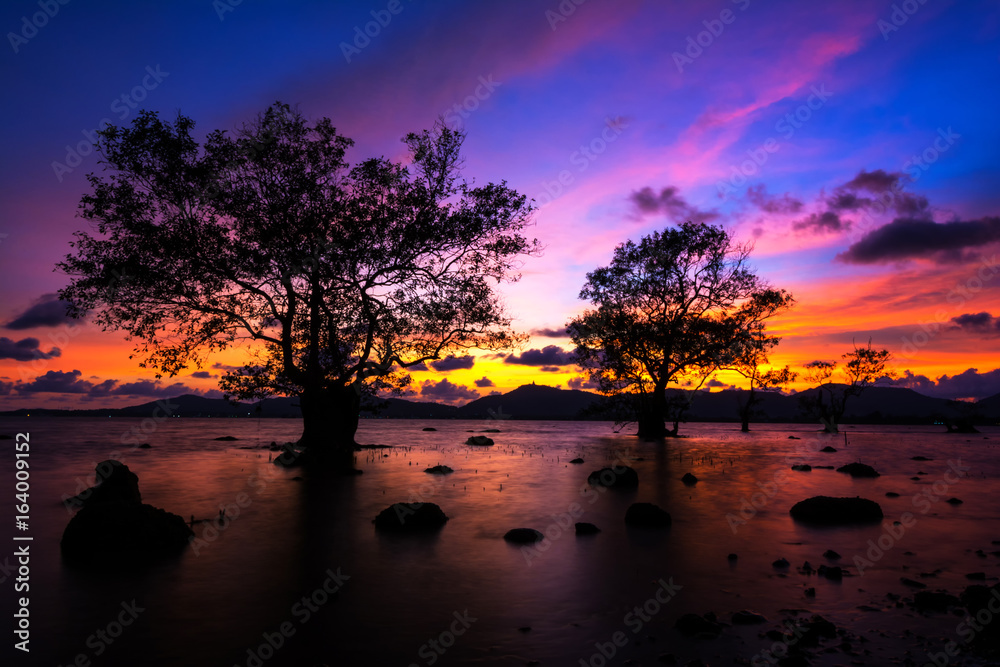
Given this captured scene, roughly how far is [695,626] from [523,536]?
692 centimetres

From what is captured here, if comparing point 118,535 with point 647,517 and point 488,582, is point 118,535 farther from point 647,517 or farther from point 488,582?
point 647,517

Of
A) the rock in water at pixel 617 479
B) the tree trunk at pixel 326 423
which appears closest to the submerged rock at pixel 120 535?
the rock in water at pixel 617 479

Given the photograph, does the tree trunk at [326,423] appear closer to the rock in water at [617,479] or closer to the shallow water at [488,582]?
the shallow water at [488,582]

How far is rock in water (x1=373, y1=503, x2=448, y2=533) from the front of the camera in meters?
15.2

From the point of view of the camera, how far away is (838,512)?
15.9 meters

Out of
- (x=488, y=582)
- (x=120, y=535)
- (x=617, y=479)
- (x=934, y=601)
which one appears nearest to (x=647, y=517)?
(x=488, y=582)

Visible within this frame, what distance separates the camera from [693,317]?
5197 cm

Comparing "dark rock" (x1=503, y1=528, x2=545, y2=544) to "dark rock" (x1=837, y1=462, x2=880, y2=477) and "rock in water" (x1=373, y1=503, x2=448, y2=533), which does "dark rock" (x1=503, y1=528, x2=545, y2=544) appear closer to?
"rock in water" (x1=373, y1=503, x2=448, y2=533)

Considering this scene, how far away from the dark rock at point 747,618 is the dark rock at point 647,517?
24.1 feet

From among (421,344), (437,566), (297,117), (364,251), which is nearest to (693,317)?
(421,344)

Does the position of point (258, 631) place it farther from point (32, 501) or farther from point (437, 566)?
point (32, 501)

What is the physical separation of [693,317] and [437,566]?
1777 inches

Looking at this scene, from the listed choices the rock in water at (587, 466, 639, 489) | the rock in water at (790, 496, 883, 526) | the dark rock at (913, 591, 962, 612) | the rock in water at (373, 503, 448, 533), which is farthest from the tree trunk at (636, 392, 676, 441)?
the dark rock at (913, 591, 962, 612)

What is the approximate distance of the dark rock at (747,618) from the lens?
7.94 metres
